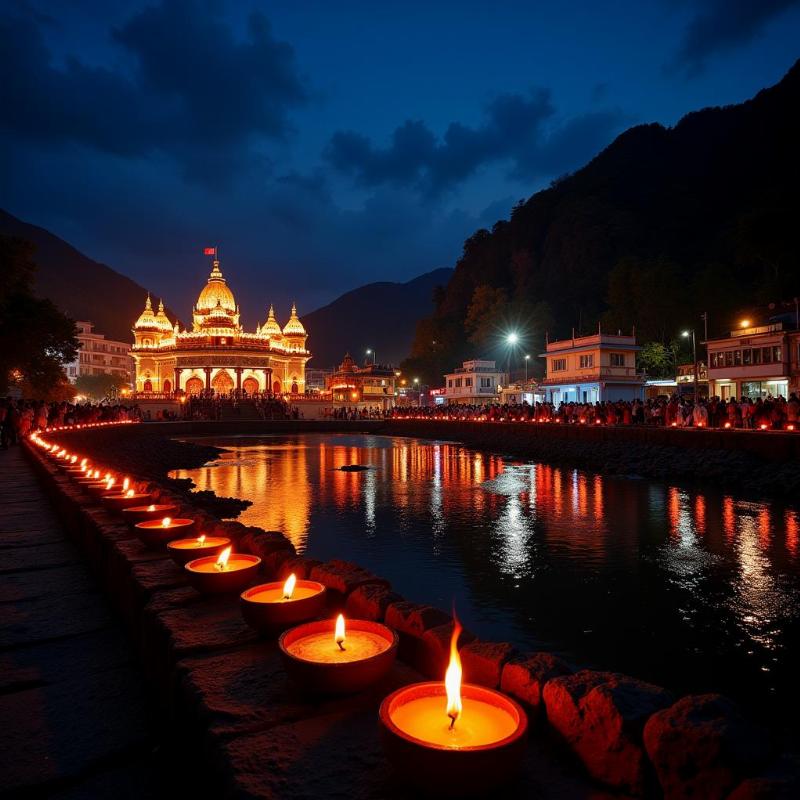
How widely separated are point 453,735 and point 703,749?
0.97 metres

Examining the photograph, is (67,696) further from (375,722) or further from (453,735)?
(453,735)

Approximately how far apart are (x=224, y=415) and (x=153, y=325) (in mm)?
33893

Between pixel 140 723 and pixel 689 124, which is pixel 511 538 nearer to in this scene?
pixel 140 723

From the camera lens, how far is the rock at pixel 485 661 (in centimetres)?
318

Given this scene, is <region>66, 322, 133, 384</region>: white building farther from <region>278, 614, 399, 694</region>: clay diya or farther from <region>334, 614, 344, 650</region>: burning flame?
<region>334, 614, 344, 650</region>: burning flame

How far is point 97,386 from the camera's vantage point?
112 metres

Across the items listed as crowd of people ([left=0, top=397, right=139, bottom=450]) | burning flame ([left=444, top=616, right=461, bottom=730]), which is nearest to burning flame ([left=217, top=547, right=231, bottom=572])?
burning flame ([left=444, top=616, right=461, bottom=730])

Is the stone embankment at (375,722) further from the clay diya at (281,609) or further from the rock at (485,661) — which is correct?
the clay diya at (281,609)

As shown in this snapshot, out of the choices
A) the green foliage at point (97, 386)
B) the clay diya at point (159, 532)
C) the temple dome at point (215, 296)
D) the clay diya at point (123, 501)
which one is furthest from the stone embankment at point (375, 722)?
the green foliage at point (97, 386)

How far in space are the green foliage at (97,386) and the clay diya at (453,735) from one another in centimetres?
11927

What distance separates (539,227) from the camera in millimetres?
103938

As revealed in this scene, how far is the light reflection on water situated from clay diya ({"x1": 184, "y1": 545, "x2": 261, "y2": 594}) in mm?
5413

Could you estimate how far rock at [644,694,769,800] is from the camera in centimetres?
233

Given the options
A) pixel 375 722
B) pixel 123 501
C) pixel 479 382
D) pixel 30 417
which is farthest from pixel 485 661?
pixel 479 382
